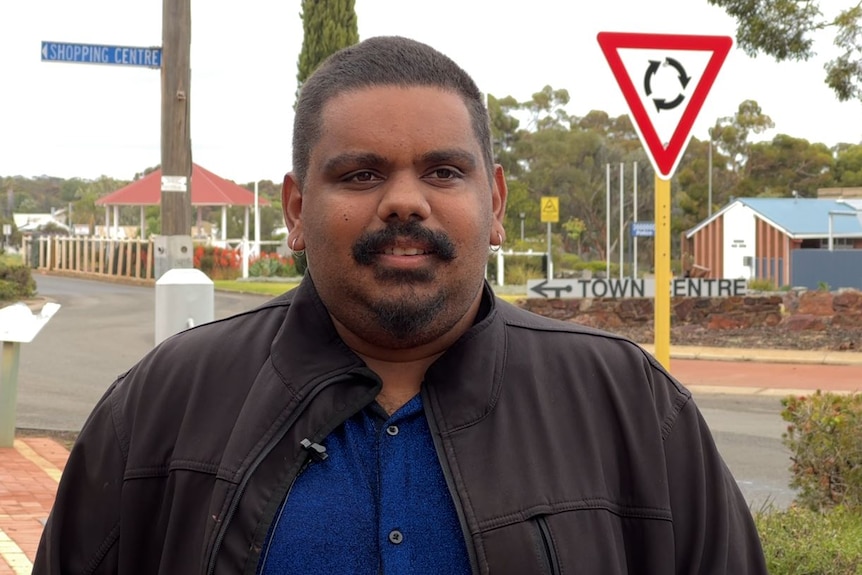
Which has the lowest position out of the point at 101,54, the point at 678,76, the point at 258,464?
the point at 258,464

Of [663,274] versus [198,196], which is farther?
[198,196]

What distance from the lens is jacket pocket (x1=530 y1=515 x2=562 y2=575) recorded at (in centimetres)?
185

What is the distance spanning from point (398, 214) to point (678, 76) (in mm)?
3317

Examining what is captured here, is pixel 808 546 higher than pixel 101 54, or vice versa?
pixel 101 54

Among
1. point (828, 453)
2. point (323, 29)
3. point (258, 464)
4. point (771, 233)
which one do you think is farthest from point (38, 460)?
point (771, 233)

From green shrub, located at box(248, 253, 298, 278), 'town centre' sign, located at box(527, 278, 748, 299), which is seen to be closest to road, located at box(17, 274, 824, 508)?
'town centre' sign, located at box(527, 278, 748, 299)

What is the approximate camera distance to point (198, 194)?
1676 inches

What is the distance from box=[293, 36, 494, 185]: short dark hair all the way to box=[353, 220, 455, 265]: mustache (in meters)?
0.20

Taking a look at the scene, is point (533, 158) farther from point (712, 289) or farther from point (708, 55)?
point (708, 55)

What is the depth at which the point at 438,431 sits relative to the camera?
194 centimetres

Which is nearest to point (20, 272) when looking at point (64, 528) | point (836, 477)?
point (836, 477)

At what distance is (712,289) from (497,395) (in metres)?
19.1

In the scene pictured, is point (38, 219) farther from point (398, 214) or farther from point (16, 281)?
point (398, 214)

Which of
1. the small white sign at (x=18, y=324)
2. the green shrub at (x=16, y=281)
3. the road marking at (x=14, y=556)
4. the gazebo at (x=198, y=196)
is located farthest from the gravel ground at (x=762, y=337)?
the gazebo at (x=198, y=196)
